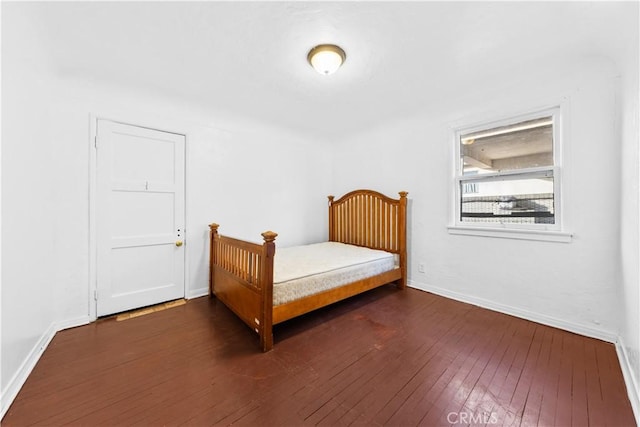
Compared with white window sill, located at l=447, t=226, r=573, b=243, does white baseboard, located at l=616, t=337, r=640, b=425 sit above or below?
below

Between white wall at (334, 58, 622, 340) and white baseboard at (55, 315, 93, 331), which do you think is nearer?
white wall at (334, 58, 622, 340)

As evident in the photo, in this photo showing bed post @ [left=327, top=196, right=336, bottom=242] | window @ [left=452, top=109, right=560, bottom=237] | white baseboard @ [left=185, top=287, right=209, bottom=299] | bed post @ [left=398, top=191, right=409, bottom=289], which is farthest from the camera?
bed post @ [left=327, top=196, right=336, bottom=242]

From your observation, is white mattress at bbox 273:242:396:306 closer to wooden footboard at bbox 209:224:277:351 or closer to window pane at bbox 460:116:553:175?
wooden footboard at bbox 209:224:277:351

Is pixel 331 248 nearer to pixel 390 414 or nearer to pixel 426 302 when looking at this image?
pixel 426 302

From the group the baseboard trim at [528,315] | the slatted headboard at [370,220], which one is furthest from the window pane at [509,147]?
the baseboard trim at [528,315]

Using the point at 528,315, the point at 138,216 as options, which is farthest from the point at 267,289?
the point at 528,315

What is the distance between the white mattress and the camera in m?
2.04

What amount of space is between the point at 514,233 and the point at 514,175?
598 millimetres

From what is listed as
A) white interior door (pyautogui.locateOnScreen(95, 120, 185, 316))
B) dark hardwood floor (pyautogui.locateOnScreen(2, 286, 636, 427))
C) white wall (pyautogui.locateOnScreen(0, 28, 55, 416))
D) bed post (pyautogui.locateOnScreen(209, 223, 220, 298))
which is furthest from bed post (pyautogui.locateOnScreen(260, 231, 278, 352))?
white interior door (pyautogui.locateOnScreen(95, 120, 185, 316))

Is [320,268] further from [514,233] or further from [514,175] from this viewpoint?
[514,175]

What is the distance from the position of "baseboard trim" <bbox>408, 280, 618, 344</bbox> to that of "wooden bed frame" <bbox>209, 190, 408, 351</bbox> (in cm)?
47

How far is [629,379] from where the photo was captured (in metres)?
1.49

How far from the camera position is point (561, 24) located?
1637mm

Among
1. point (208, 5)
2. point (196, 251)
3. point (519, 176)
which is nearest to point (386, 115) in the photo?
point (519, 176)
